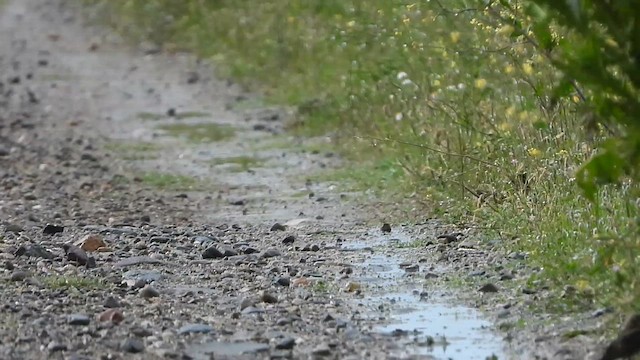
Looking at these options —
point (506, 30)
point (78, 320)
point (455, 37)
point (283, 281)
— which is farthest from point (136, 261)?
point (455, 37)

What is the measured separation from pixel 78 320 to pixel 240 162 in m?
4.88

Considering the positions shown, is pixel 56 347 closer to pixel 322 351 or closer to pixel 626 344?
pixel 322 351

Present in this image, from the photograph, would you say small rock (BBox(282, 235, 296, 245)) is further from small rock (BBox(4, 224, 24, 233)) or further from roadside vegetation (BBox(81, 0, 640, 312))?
small rock (BBox(4, 224, 24, 233))

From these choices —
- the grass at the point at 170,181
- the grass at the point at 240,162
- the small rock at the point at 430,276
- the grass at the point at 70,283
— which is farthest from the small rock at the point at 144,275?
the grass at the point at 240,162

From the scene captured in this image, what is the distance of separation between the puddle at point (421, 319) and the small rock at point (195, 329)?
63cm

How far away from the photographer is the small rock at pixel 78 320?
5.26m

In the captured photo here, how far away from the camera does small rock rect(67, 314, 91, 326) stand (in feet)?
17.3

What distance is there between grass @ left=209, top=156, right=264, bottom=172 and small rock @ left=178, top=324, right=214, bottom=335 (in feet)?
15.0

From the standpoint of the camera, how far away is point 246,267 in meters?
6.49

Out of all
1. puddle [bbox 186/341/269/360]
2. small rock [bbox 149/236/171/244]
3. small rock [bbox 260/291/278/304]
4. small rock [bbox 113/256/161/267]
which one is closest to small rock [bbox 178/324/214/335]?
puddle [bbox 186/341/269/360]

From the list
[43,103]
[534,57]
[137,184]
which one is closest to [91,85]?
[43,103]

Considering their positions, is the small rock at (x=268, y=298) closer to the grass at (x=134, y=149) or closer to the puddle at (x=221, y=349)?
the puddle at (x=221, y=349)

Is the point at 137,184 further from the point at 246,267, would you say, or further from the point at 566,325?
the point at 566,325

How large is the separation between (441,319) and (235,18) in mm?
9429
